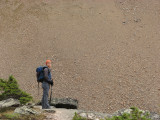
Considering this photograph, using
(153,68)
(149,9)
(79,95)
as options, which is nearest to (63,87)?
(79,95)

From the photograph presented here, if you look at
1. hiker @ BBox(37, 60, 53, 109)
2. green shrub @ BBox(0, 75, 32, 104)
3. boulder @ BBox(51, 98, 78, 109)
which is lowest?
boulder @ BBox(51, 98, 78, 109)

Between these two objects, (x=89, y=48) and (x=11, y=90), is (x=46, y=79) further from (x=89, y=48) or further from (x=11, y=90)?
(x=89, y=48)

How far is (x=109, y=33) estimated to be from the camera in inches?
953

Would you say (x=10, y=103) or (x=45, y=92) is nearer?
(x=45, y=92)

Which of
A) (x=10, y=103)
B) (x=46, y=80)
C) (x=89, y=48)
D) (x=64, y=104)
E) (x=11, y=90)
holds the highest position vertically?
(x=89, y=48)

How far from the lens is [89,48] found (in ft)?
74.1

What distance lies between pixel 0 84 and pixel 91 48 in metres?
14.1

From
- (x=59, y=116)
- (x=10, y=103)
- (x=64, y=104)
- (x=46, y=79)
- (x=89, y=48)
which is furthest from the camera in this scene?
(x=89, y=48)

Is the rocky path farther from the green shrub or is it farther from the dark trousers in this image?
the green shrub

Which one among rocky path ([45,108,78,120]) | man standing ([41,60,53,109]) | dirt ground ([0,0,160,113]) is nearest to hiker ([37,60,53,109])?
man standing ([41,60,53,109])

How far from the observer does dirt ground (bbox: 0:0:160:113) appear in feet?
57.2

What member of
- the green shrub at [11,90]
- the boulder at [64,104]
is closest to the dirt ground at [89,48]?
the boulder at [64,104]

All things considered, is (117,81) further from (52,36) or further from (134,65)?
(52,36)

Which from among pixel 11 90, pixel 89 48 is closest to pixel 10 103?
pixel 11 90
